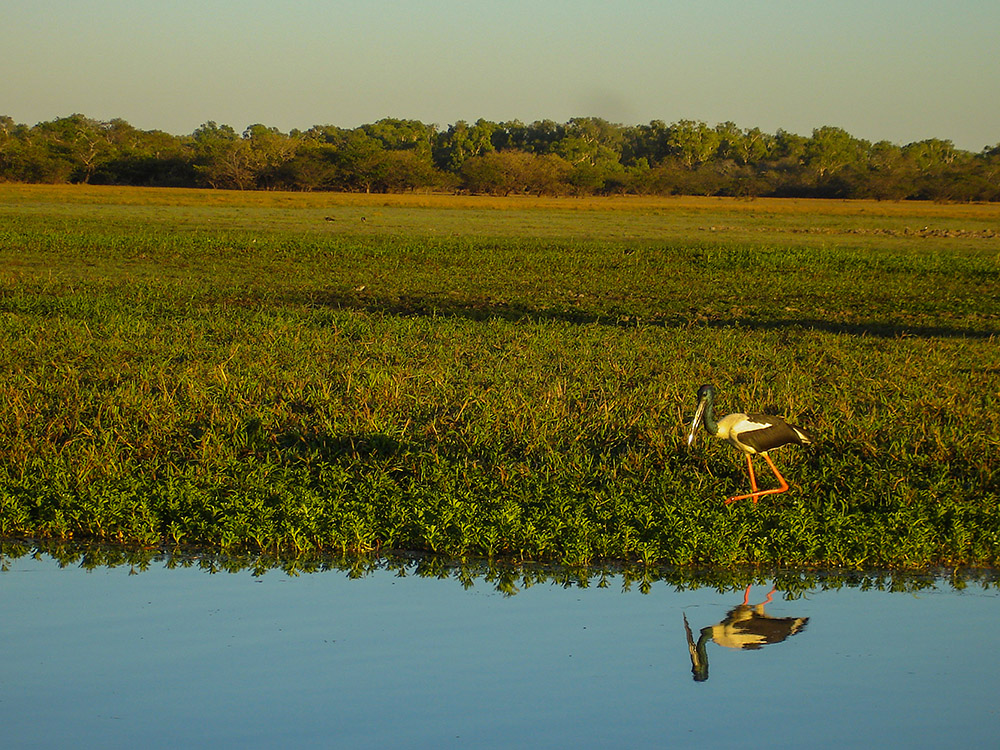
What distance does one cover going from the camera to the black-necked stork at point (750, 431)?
643cm

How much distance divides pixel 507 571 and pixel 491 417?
2.13m

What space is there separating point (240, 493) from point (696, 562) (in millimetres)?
2713

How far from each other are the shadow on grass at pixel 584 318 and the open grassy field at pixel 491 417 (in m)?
0.11

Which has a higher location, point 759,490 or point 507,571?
point 759,490

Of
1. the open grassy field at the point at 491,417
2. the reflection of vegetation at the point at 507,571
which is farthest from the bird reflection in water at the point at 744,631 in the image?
the open grassy field at the point at 491,417

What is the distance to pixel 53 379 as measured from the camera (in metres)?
9.22

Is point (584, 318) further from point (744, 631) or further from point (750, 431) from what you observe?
point (744, 631)

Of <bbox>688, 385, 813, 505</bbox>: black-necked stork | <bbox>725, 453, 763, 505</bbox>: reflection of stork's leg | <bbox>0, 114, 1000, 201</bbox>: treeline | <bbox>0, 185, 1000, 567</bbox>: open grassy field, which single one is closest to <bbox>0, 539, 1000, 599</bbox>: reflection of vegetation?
<bbox>0, 185, 1000, 567</bbox>: open grassy field

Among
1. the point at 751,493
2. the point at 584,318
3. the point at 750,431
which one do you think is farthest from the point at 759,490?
the point at 584,318

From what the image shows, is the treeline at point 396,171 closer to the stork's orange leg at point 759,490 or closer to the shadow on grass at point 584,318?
the shadow on grass at point 584,318

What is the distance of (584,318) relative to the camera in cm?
1530

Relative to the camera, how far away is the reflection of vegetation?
18.7 feet

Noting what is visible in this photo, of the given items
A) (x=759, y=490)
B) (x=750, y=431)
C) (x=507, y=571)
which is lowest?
(x=507, y=571)

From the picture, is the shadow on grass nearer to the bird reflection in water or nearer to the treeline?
the bird reflection in water
